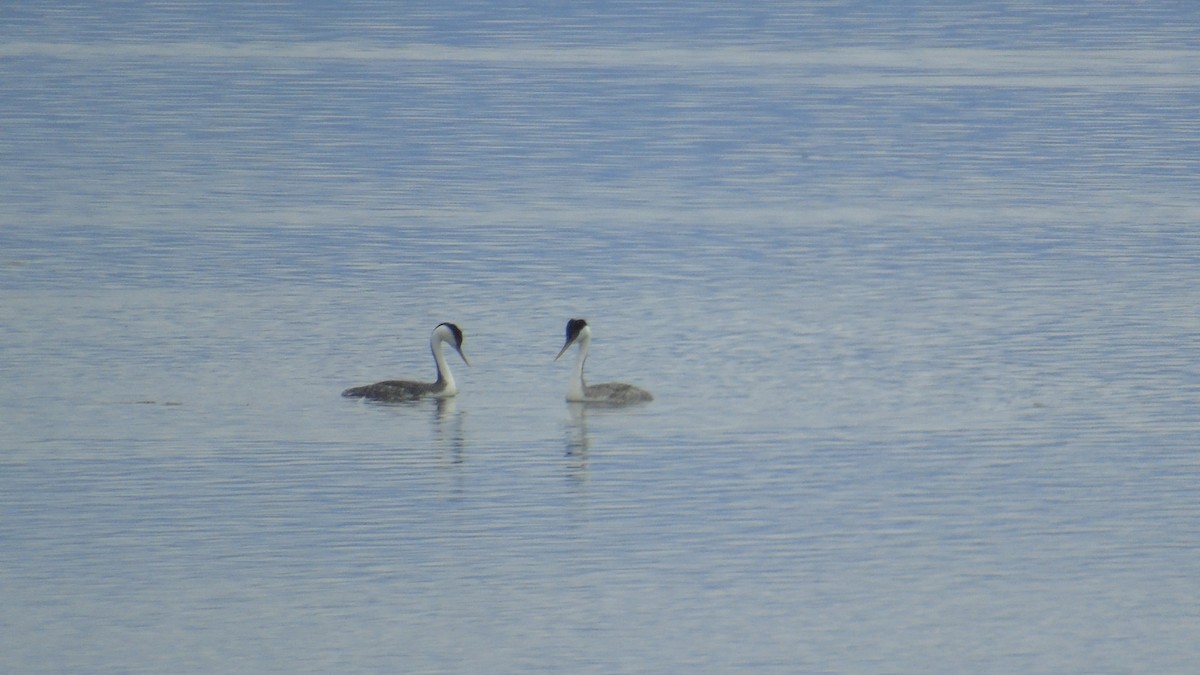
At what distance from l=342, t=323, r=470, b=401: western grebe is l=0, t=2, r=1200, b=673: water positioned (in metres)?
0.14

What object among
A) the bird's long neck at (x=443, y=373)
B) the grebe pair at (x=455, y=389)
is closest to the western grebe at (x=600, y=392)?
the grebe pair at (x=455, y=389)

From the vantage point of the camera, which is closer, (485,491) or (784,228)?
(485,491)

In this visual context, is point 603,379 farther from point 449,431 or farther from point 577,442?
point 577,442

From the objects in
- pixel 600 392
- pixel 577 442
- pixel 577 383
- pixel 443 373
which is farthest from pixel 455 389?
pixel 577 442

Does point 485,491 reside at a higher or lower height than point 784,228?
lower

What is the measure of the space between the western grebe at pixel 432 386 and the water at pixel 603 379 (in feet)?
0.45

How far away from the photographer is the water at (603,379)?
33.4 feet

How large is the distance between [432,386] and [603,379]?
1090 mm

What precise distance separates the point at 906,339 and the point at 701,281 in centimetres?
281

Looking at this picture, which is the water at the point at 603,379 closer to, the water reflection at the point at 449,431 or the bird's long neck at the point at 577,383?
the water reflection at the point at 449,431

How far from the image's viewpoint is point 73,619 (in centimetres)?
998

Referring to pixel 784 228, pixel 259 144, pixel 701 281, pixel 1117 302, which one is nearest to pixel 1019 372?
pixel 1117 302

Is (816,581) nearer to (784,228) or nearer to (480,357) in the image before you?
(480,357)

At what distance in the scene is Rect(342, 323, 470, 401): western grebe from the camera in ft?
46.9
